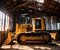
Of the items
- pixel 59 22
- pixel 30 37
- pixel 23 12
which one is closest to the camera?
pixel 30 37

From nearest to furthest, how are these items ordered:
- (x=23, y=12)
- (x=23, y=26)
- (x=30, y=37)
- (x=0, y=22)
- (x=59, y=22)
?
(x=30, y=37) < (x=23, y=26) < (x=0, y=22) < (x=23, y=12) < (x=59, y=22)

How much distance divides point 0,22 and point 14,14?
5.80 m

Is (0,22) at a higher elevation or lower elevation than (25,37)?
higher

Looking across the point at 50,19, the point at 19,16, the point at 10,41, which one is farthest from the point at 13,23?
the point at 10,41

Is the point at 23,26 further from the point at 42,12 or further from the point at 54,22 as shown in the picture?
the point at 54,22

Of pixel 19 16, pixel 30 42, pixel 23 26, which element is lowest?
pixel 30 42

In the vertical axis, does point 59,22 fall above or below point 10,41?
above

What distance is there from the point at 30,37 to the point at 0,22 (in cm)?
789

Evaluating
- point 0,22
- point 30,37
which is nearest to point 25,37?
point 30,37

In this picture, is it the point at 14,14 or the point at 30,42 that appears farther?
the point at 14,14

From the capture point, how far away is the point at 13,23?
2539 cm

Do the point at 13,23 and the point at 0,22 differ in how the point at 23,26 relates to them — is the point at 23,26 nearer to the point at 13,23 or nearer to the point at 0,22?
the point at 0,22

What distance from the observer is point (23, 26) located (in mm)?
14898

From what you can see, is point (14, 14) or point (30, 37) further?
point (14, 14)
